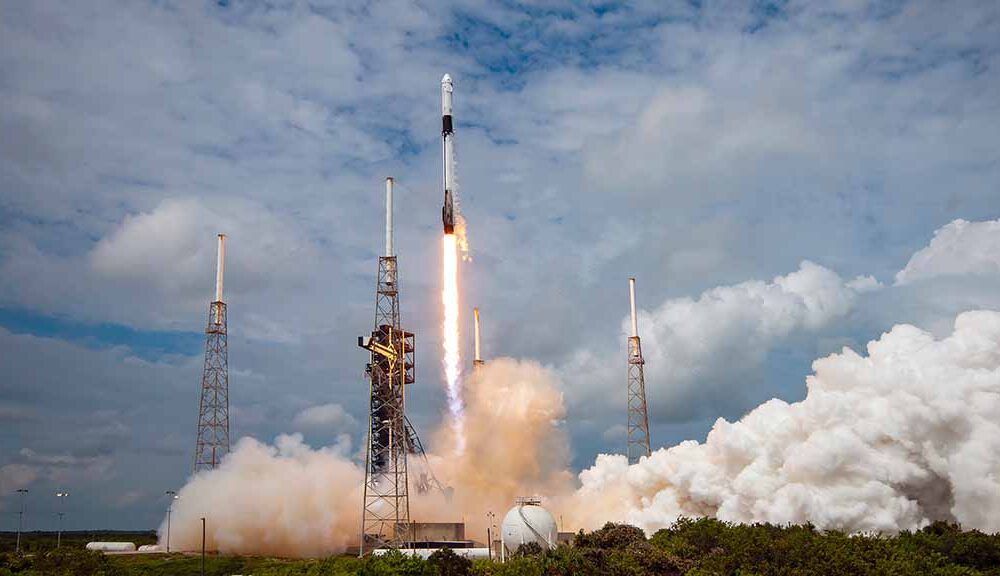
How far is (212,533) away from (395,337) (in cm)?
2891

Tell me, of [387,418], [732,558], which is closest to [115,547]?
[387,418]

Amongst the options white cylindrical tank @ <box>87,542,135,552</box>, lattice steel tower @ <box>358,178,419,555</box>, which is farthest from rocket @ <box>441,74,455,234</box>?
white cylindrical tank @ <box>87,542,135,552</box>

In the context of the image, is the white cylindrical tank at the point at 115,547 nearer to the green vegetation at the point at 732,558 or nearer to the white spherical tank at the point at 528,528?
the green vegetation at the point at 732,558

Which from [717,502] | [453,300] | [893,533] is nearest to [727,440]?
[717,502]

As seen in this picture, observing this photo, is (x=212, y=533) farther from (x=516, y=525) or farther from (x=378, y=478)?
(x=516, y=525)

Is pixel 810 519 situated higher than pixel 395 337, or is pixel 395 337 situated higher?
pixel 395 337

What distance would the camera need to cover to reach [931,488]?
232 feet

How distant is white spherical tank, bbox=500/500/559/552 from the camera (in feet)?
262

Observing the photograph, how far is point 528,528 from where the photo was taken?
8038 centimetres

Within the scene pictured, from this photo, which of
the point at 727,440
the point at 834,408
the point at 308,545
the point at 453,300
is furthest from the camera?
the point at 308,545

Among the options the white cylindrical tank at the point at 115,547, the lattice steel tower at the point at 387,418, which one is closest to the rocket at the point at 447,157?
the lattice steel tower at the point at 387,418

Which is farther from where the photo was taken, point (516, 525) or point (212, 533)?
point (212, 533)

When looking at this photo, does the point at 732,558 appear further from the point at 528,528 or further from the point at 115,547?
the point at 115,547

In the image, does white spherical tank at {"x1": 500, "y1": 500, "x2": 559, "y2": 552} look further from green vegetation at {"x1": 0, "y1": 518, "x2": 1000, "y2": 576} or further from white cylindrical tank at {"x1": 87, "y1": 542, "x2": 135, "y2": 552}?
white cylindrical tank at {"x1": 87, "y1": 542, "x2": 135, "y2": 552}
